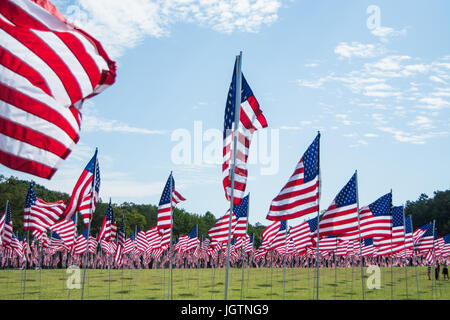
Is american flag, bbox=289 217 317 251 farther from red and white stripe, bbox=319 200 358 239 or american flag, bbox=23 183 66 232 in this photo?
american flag, bbox=23 183 66 232

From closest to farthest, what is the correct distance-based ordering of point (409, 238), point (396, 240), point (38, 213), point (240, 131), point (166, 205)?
point (240, 131)
point (166, 205)
point (38, 213)
point (396, 240)
point (409, 238)

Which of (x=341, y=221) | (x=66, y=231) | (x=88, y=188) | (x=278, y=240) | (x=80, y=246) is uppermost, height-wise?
(x=88, y=188)

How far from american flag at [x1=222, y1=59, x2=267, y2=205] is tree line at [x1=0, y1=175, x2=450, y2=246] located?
270 ft

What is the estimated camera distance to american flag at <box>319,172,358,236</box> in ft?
63.4

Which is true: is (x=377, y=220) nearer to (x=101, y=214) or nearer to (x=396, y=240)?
(x=396, y=240)

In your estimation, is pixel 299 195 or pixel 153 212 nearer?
pixel 299 195

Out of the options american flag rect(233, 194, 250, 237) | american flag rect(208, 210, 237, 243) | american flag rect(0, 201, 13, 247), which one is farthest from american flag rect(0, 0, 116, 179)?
american flag rect(0, 201, 13, 247)

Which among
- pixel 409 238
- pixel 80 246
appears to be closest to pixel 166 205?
pixel 409 238

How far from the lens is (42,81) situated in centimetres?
782

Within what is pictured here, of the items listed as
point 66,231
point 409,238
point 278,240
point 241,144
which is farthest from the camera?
point 409,238

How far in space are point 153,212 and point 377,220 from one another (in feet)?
405

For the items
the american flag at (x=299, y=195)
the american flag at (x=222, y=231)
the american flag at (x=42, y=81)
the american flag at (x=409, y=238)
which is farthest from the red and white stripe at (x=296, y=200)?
the american flag at (x=409, y=238)
